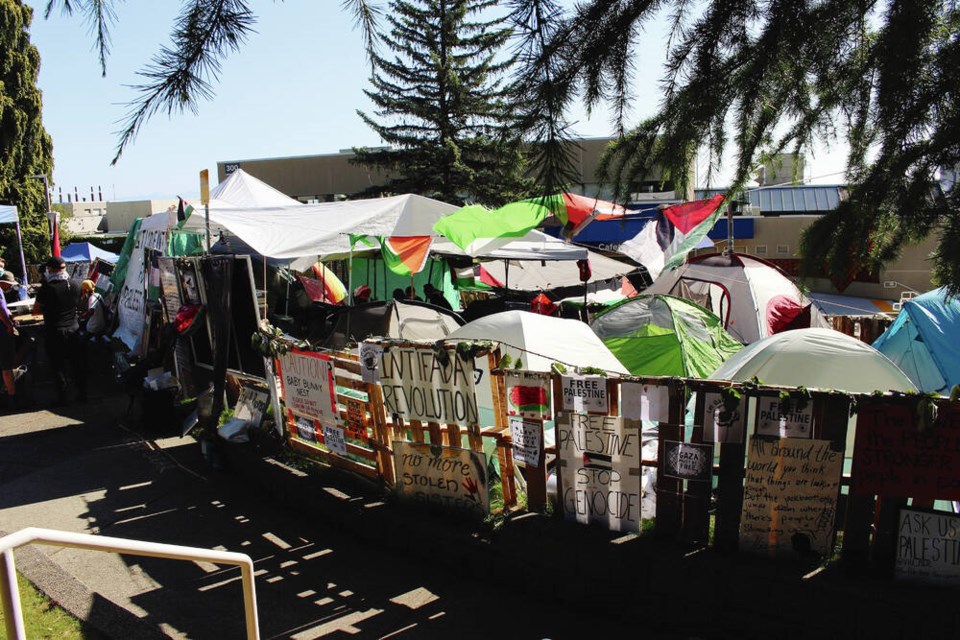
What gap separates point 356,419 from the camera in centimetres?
578

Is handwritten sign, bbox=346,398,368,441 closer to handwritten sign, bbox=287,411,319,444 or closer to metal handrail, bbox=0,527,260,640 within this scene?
handwritten sign, bbox=287,411,319,444

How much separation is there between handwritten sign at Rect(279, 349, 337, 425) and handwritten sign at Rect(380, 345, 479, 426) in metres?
0.80

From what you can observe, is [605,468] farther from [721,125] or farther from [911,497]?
[721,125]

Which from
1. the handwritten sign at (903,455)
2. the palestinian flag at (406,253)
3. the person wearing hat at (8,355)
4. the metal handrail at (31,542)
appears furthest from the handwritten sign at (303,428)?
the person wearing hat at (8,355)

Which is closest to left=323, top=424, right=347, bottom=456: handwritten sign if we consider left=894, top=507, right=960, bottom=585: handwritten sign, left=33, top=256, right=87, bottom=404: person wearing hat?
left=894, top=507, right=960, bottom=585: handwritten sign

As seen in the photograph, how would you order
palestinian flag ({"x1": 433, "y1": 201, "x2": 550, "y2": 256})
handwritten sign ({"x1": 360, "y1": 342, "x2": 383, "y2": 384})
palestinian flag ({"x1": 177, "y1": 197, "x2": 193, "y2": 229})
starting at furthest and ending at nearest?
1. palestinian flag ({"x1": 177, "y1": 197, "x2": 193, "y2": 229})
2. palestinian flag ({"x1": 433, "y1": 201, "x2": 550, "y2": 256})
3. handwritten sign ({"x1": 360, "y1": 342, "x2": 383, "y2": 384})

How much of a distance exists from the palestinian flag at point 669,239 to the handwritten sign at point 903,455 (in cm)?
599

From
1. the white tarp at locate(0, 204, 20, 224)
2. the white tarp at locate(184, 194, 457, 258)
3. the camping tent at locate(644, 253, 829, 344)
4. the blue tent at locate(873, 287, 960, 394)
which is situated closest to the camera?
the blue tent at locate(873, 287, 960, 394)

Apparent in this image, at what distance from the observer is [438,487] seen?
516 centimetres

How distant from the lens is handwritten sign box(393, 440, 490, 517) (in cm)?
496

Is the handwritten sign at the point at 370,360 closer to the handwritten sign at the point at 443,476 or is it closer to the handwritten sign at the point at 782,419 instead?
the handwritten sign at the point at 443,476

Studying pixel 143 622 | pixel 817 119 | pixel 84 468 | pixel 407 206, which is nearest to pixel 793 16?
pixel 817 119

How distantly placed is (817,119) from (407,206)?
865cm

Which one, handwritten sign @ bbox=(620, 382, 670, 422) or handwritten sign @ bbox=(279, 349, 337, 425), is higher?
handwritten sign @ bbox=(620, 382, 670, 422)
